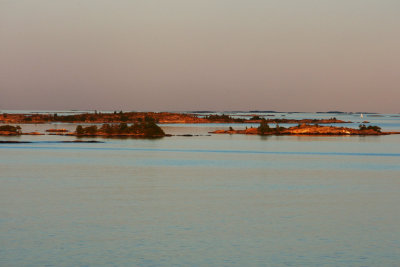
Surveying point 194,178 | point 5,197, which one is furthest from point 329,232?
point 194,178

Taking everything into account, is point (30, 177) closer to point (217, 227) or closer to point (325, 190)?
point (325, 190)

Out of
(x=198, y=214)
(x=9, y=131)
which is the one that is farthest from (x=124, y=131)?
(x=198, y=214)

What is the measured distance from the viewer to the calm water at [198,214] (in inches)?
715

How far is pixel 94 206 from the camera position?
2669 centimetres

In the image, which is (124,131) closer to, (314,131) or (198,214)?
(314,131)

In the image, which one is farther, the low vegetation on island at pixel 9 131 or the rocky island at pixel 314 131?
the rocky island at pixel 314 131

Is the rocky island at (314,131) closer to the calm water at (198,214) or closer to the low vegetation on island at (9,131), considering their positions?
the low vegetation on island at (9,131)

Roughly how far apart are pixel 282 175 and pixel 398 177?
277 inches

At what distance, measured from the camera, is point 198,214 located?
24.8 metres

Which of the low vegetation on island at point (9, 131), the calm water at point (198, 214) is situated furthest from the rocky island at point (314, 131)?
the calm water at point (198, 214)

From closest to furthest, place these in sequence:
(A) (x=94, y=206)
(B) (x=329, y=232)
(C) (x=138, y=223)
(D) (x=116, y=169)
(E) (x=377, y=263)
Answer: (E) (x=377, y=263) → (B) (x=329, y=232) → (C) (x=138, y=223) → (A) (x=94, y=206) → (D) (x=116, y=169)

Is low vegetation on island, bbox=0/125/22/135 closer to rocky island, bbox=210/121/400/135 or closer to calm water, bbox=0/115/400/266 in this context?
rocky island, bbox=210/121/400/135

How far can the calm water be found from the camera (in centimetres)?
1816

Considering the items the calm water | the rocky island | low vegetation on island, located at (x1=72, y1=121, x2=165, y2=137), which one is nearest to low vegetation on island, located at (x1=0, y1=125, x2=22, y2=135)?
low vegetation on island, located at (x1=72, y1=121, x2=165, y2=137)
